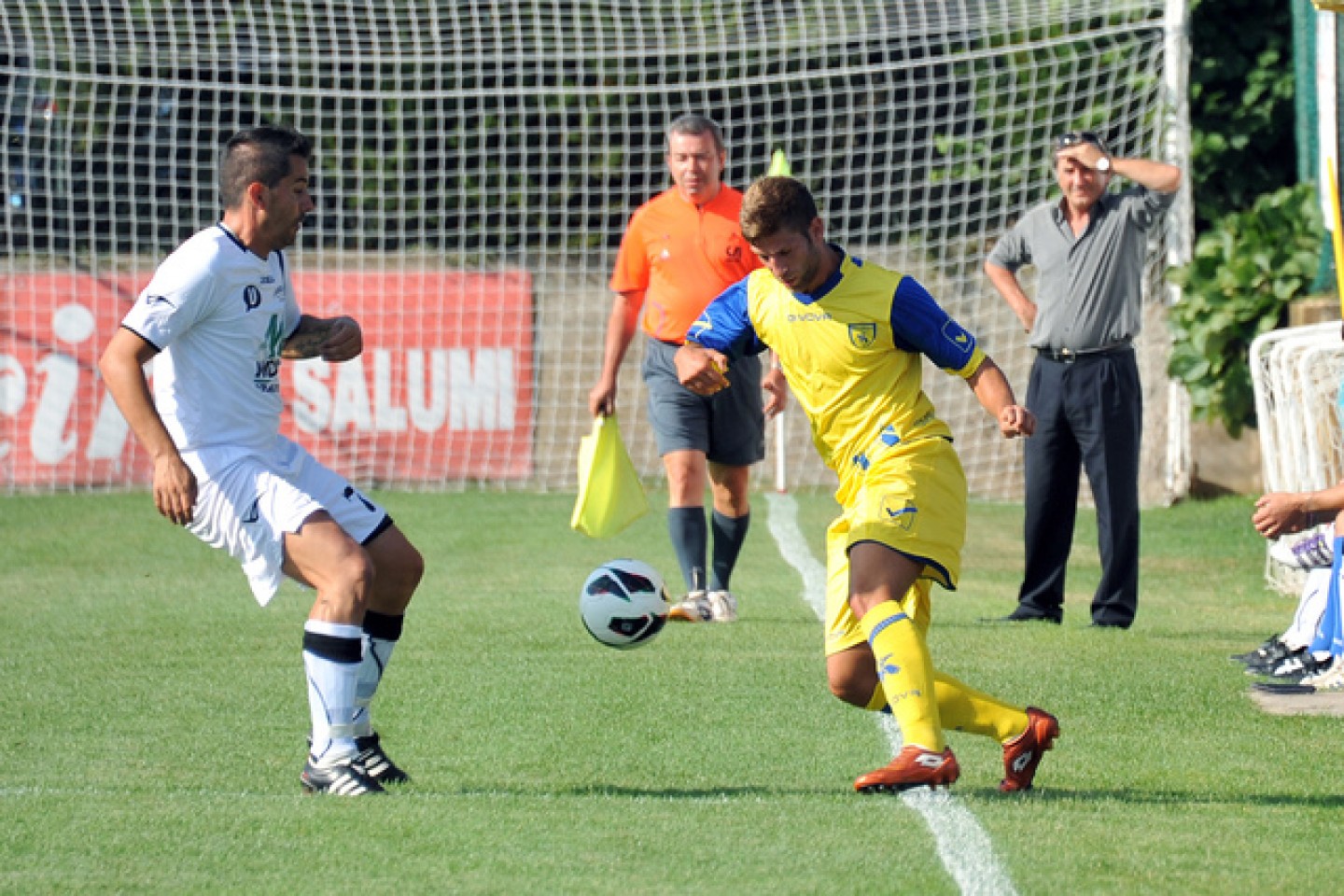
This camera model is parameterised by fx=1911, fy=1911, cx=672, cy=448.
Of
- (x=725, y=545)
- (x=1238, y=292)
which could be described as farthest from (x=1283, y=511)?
(x=1238, y=292)

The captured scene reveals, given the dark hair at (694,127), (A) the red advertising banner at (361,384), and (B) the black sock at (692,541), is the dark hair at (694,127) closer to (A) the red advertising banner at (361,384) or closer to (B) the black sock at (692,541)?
(B) the black sock at (692,541)

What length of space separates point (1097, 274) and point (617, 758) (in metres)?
4.08

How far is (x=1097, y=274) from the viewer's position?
8.86 meters

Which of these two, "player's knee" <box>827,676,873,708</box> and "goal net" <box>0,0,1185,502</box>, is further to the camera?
"goal net" <box>0,0,1185,502</box>

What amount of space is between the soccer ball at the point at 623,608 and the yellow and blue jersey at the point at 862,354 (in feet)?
2.96

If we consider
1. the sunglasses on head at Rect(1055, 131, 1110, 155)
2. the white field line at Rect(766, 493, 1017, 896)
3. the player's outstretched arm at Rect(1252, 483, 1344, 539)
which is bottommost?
the white field line at Rect(766, 493, 1017, 896)

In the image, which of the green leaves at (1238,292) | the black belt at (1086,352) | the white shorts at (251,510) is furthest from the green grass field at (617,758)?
the green leaves at (1238,292)

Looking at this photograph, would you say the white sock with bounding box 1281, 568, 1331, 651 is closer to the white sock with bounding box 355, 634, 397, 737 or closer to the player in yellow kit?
the player in yellow kit

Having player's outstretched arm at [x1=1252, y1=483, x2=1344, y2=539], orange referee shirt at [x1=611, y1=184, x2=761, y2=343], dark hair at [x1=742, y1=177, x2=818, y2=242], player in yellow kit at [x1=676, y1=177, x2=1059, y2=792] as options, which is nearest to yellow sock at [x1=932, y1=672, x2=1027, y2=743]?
player in yellow kit at [x1=676, y1=177, x2=1059, y2=792]

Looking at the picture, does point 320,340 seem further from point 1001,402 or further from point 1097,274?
point 1097,274

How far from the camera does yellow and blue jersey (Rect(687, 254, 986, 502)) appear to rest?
5477 millimetres

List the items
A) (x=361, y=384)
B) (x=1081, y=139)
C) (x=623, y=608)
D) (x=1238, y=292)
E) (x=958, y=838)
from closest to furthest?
(x=958, y=838) → (x=623, y=608) → (x=1081, y=139) → (x=1238, y=292) → (x=361, y=384)

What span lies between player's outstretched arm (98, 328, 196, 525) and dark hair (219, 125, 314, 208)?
57 cm

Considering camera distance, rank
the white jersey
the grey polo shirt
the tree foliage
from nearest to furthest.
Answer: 1. the white jersey
2. the grey polo shirt
3. the tree foliage
